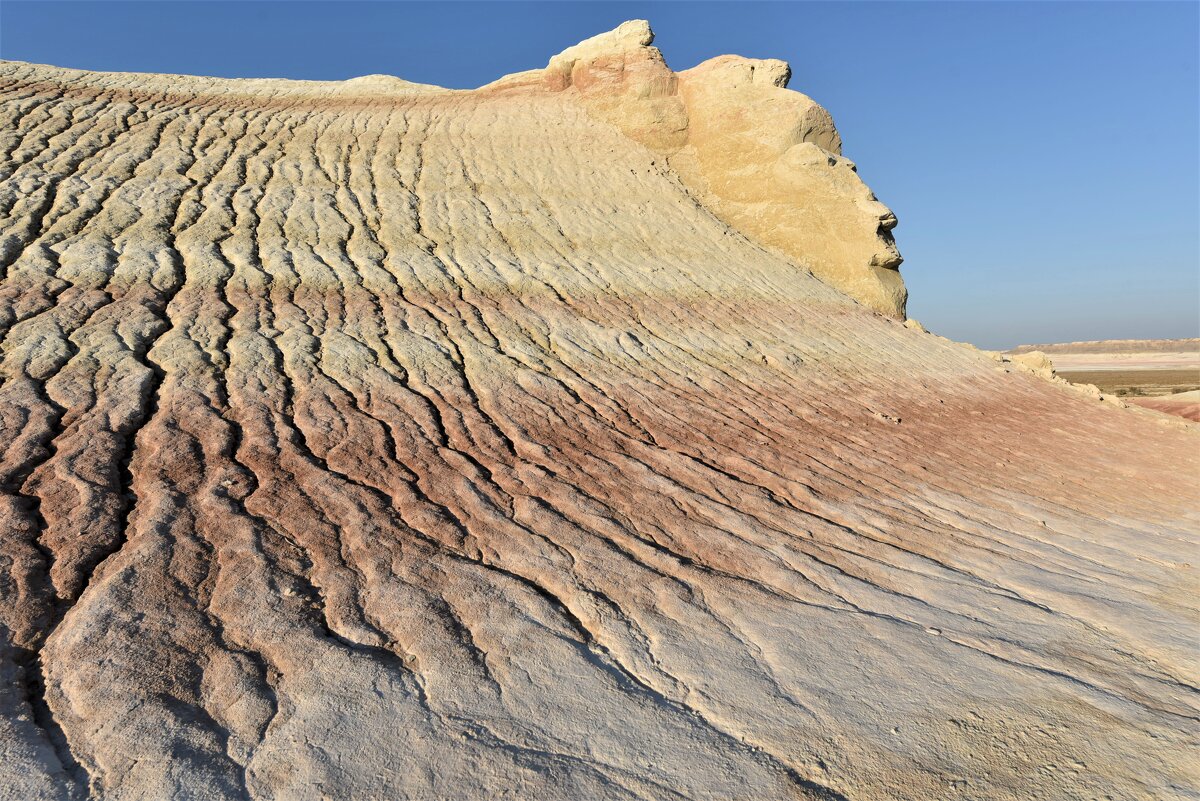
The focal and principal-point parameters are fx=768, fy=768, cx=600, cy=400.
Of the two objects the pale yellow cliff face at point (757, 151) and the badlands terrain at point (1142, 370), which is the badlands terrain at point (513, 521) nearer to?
the pale yellow cliff face at point (757, 151)

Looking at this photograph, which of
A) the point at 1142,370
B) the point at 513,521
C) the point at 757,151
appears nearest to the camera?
the point at 513,521

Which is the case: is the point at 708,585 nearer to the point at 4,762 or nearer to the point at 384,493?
the point at 384,493

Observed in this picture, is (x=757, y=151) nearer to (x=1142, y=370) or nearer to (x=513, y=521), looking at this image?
(x=513, y=521)

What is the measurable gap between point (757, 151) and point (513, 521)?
10818 mm

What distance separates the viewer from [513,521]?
3879 millimetres

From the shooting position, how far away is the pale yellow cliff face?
12203 mm

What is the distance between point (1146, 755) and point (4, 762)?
125 inches

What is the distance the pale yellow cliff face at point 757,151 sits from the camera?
1220cm

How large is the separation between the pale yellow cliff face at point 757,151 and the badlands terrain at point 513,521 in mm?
1956

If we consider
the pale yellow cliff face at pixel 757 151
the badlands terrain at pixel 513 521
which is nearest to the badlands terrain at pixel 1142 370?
the pale yellow cliff face at pixel 757 151

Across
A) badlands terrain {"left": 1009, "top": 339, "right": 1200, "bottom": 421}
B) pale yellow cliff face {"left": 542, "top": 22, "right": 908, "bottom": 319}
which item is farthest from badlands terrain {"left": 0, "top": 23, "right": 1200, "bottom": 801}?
badlands terrain {"left": 1009, "top": 339, "right": 1200, "bottom": 421}

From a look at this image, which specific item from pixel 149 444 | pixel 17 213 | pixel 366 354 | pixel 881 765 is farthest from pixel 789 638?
pixel 17 213

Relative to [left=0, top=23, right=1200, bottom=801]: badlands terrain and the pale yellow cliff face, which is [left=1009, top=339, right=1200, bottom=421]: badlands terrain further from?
[left=0, top=23, right=1200, bottom=801]: badlands terrain

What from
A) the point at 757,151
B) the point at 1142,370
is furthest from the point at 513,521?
the point at 1142,370
